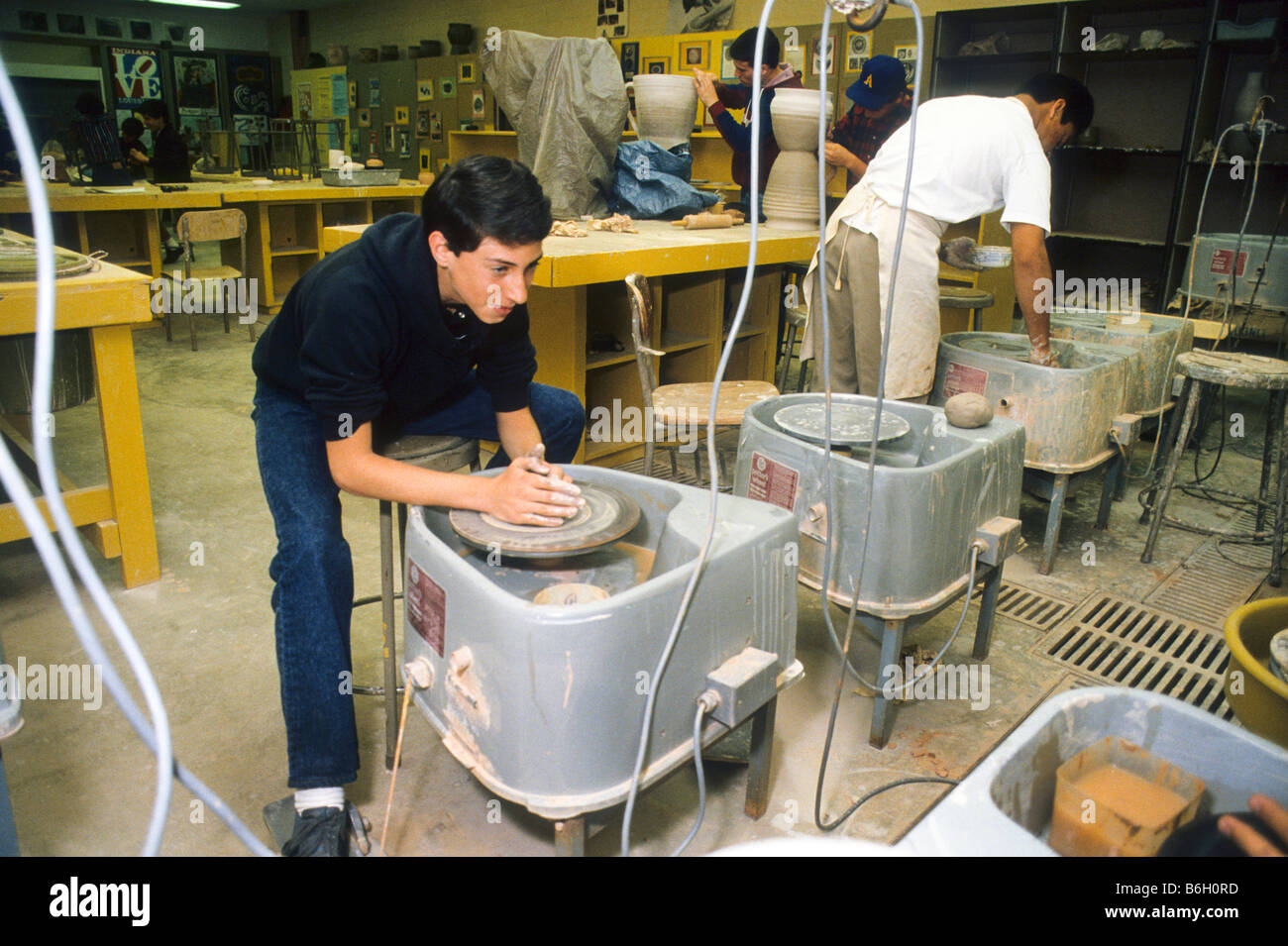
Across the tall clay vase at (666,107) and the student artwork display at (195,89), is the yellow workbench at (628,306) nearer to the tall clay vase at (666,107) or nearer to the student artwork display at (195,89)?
the tall clay vase at (666,107)

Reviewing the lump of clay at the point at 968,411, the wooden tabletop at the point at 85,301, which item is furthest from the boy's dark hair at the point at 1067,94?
the wooden tabletop at the point at 85,301

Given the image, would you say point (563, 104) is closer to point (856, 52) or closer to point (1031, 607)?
point (1031, 607)

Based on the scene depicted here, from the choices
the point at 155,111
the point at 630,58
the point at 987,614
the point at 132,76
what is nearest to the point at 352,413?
the point at 987,614

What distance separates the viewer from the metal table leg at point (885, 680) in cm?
166

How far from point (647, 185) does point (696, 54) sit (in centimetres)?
337

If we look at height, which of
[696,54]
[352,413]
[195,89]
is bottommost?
[352,413]

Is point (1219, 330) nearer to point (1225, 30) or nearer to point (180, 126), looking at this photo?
point (1225, 30)

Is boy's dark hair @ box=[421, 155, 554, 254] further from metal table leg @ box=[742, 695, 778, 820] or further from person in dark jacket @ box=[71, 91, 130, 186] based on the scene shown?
person in dark jacket @ box=[71, 91, 130, 186]

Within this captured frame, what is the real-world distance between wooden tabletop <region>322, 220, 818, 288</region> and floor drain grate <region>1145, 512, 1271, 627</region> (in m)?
1.68

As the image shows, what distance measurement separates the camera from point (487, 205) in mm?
1312

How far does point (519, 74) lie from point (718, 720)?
9.59 feet

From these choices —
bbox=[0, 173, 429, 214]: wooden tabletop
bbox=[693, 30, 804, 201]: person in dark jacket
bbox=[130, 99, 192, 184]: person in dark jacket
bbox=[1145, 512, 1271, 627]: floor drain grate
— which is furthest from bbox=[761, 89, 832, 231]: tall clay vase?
bbox=[130, 99, 192, 184]: person in dark jacket
